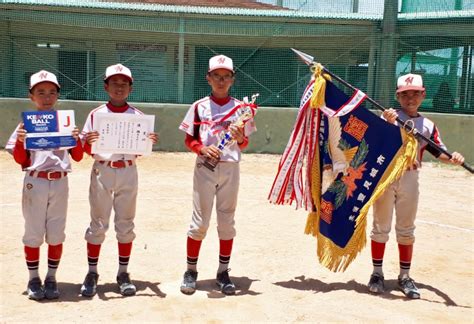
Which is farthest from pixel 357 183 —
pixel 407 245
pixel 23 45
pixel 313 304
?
pixel 23 45

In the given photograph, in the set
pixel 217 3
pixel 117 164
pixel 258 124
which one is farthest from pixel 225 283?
pixel 217 3

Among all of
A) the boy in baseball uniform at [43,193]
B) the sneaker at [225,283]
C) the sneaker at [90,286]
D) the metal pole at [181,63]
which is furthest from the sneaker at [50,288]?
the metal pole at [181,63]

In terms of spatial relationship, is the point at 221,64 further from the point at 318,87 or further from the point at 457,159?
the point at 457,159

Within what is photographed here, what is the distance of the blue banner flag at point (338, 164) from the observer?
4.76 m

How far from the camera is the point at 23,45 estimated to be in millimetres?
15633

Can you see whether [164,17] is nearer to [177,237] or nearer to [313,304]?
[177,237]

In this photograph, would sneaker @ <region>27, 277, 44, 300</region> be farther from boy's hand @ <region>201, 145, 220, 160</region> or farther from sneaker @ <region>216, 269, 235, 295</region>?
boy's hand @ <region>201, 145, 220, 160</region>

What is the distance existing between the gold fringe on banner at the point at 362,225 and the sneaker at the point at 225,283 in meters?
0.88

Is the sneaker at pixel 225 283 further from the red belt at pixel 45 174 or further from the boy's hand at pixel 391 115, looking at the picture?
the boy's hand at pixel 391 115

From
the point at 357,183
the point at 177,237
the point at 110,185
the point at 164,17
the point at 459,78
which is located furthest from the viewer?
the point at 164,17

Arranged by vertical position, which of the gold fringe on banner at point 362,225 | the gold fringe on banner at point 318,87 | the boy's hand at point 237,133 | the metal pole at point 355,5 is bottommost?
the gold fringe on banner at point 362,225

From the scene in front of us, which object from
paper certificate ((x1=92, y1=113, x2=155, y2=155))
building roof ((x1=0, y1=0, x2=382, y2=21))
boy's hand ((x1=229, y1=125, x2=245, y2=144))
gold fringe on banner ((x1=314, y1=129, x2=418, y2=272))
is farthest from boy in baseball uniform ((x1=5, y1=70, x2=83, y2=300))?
building roof ((x1=0, y1=0, x2=382, y2=21))

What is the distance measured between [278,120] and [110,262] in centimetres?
890

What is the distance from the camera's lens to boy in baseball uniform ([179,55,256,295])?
4.63 m
